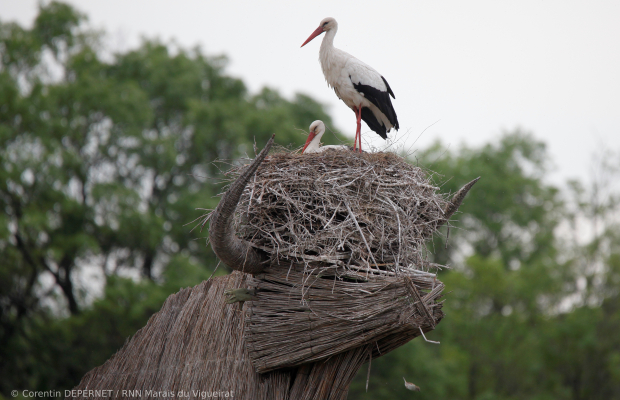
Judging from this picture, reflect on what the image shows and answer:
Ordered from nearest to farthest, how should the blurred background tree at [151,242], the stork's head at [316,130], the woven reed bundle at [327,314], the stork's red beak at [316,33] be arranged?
the woven reed bundle at [327,314], the stork's head at [316,130], the stork's red beak at [316,33], the blurred background tree at [151,242]

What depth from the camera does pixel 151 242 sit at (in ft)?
55.7

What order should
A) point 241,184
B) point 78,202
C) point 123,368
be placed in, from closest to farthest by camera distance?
point 241,184 → point 123,368 → point 78,202

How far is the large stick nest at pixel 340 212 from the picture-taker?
17.0 ft

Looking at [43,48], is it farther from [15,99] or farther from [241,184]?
[241,184]

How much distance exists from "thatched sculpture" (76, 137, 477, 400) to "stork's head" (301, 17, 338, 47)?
2.67 m

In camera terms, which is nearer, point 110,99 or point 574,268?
point 110,99

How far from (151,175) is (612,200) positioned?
54.9ft

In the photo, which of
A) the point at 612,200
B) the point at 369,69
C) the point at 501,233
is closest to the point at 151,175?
the point at 369,69

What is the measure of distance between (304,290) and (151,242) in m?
12.5

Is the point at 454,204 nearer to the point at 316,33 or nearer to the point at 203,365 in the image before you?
the point at 203,365

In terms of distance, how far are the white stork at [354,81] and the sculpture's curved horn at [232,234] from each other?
117 inches

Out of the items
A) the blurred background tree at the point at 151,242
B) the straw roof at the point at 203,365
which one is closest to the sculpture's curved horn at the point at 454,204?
the straw roof at the point at 203,365

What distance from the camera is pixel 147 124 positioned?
62.6 feet

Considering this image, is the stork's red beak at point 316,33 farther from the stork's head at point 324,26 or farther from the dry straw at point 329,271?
the dry straw at point 329,271
